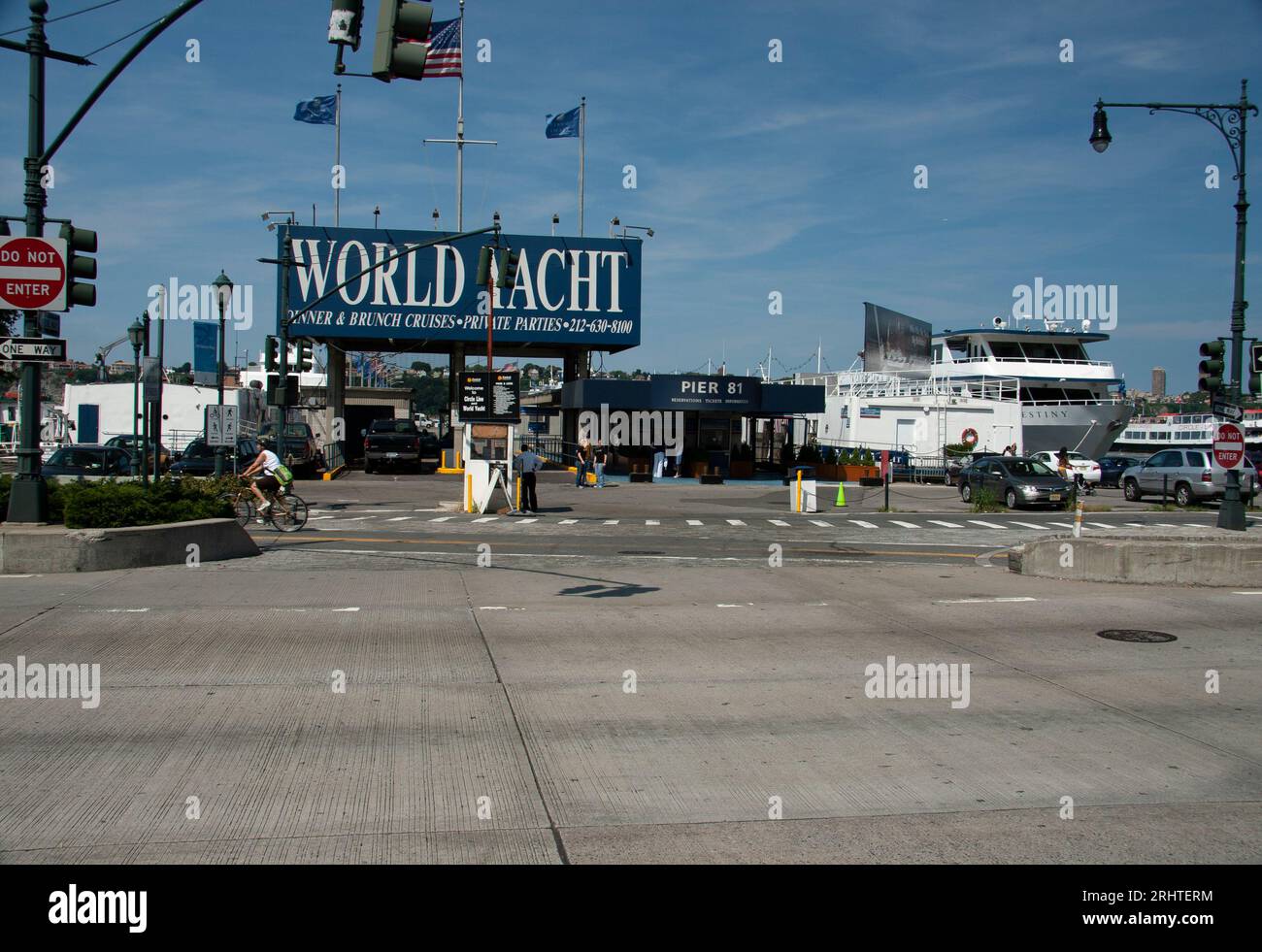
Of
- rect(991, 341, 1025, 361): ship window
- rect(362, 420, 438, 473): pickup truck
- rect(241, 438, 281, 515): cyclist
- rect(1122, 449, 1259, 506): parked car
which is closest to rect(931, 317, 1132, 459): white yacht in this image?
rect(991, 341, 1025, 361): ship window

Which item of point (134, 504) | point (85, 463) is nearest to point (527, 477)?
point (85, 463)

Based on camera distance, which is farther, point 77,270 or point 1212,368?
point 1212,368

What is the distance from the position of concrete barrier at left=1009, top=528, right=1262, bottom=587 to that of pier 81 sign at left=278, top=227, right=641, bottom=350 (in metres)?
33.3

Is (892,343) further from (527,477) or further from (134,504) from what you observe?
(134,504)

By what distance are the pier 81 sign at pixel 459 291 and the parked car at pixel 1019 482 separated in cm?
1950

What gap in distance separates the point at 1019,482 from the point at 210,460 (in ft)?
86.7

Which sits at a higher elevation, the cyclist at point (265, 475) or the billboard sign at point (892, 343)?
the billboard sign at point (892, 343)

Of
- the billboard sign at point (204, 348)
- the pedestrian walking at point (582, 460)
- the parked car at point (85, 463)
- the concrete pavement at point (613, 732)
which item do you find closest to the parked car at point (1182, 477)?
the pedestrian walking at point (582, 460)

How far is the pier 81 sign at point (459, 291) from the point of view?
148 feet

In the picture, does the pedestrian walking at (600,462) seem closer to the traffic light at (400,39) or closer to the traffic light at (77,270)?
the traffic light at (77,270)

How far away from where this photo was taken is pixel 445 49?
41312mm

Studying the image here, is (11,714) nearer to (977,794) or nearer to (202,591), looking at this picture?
(202,591)
